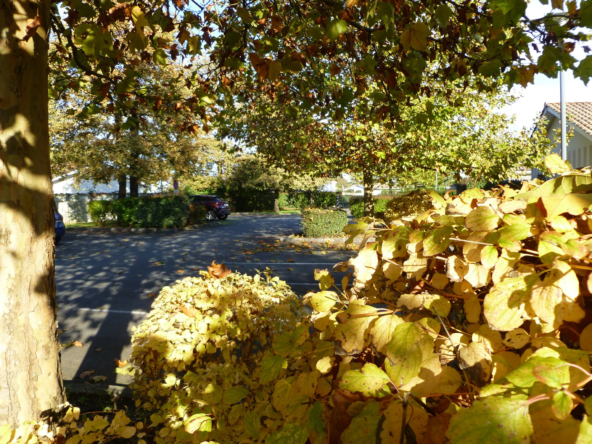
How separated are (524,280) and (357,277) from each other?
0.58m

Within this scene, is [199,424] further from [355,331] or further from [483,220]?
[483,220]

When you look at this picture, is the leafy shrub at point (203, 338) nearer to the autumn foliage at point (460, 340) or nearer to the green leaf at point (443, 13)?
the autumn foliage at point (460, 340)

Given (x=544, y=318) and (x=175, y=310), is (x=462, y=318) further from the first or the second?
(x=175, y=310)

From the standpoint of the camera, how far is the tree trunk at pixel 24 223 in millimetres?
2316

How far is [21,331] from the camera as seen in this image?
7.79 ft

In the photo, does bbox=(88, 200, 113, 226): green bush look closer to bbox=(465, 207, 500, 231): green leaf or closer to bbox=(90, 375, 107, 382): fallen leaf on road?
bbox=(90, 375, 107, 382): fallen leaf on road

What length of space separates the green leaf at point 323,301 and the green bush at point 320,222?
46.9ft

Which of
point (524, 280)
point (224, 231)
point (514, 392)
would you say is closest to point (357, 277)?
point (524, 280)

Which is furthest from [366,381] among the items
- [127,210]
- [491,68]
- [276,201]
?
[276,201]

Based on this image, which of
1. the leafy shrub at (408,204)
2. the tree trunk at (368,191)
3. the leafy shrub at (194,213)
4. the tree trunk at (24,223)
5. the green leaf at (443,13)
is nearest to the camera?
the tree trunk at (24,223)

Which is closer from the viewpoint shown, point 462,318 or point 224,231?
point 462,318

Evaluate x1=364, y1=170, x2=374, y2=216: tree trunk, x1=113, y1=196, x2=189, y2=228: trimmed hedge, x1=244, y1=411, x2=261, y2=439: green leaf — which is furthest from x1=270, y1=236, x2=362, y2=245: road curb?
x1=244, y1=411, x2=261, y2=439: green leaf

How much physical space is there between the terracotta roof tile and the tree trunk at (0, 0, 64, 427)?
1926 centimetres

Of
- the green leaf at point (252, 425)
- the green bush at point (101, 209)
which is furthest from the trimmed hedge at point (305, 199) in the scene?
the green leaf at point (252, 425)
